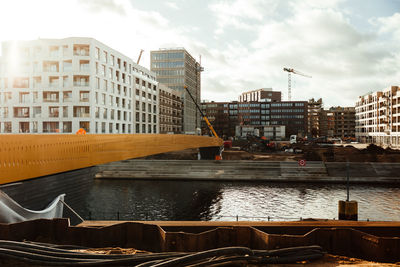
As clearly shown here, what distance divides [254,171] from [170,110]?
59104 mm

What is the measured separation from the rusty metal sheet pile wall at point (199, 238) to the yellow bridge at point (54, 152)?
190cm

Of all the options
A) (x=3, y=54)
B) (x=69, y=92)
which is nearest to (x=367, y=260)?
(x=69, y=92)

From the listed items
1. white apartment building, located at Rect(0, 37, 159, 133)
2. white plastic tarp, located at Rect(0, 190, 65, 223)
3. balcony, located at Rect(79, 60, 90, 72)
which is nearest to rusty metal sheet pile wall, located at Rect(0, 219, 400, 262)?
white plastic tarp, located at Rect(0, 190, 65, 223)

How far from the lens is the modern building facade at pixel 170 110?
97431 millimetres

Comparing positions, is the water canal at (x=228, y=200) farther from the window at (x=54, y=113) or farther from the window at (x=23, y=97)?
the window at (x=23, y=97)

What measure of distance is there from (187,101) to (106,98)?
225 feet

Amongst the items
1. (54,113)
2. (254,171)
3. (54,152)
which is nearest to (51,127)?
(54,113)

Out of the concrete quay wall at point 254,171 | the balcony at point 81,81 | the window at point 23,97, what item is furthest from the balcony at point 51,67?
the concrete quay wall at point 254,171

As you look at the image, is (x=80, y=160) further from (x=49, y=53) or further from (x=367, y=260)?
(x=49, y=53)

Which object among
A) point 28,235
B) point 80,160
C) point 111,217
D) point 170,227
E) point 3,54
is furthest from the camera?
point 3,54

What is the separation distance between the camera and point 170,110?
106m

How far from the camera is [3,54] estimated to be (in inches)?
2457

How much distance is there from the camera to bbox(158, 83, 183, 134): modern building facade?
9743cm

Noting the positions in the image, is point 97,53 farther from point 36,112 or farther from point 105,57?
point 36,112
